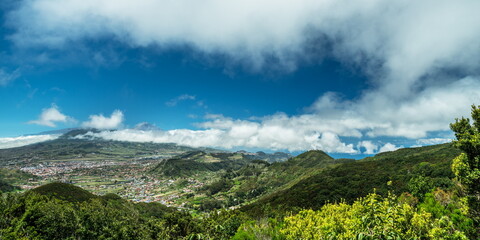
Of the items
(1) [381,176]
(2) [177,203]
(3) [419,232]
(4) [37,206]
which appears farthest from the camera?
(2) [177,203]

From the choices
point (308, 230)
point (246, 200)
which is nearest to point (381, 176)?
point (246, 200)

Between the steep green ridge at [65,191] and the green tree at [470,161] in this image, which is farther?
the steep green ridge at [65,191]

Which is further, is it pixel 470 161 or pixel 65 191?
pixel 65 191

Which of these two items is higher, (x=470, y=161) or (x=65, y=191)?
(x=470, y=161)

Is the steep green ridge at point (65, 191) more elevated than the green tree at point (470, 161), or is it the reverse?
the green tree at point (470, 161)

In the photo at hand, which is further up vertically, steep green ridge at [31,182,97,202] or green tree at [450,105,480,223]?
green tree at [450,105,480,223]

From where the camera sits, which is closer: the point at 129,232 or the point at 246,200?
the point at 129,232

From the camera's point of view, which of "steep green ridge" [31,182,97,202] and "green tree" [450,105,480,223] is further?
"steep green ridge" [31,182,97,202]

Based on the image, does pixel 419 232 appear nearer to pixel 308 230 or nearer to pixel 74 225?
pixel 308 230
